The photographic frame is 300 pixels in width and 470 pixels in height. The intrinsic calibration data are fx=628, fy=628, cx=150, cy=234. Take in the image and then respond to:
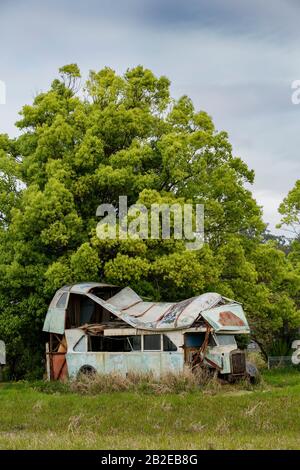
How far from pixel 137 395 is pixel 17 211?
30.9ft

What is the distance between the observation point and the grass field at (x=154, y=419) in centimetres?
1205

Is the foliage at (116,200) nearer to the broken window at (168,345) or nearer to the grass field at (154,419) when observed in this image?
the broken window at (168,345)

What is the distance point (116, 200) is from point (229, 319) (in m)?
7.75

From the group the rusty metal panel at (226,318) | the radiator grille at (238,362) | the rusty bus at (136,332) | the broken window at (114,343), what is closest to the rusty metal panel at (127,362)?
the rusty bus at (136,332)

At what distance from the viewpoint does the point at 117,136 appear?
26.6 m

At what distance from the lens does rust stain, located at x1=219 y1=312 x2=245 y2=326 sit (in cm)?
2119

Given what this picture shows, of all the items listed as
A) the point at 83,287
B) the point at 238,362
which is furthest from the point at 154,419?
the point at 83,287

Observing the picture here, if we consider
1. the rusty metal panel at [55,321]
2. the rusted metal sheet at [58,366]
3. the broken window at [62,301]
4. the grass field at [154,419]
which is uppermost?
the broken window at [62,301]

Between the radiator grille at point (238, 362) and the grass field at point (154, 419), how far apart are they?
25.6 inches

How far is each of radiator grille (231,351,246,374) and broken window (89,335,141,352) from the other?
3.43m

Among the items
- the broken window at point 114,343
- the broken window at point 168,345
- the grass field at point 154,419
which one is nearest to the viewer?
the grass field at point 154,419

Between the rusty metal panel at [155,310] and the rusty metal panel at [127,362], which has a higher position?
the rusty metal panel at [155,310]

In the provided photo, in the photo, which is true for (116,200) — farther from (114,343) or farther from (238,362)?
(238,362)
